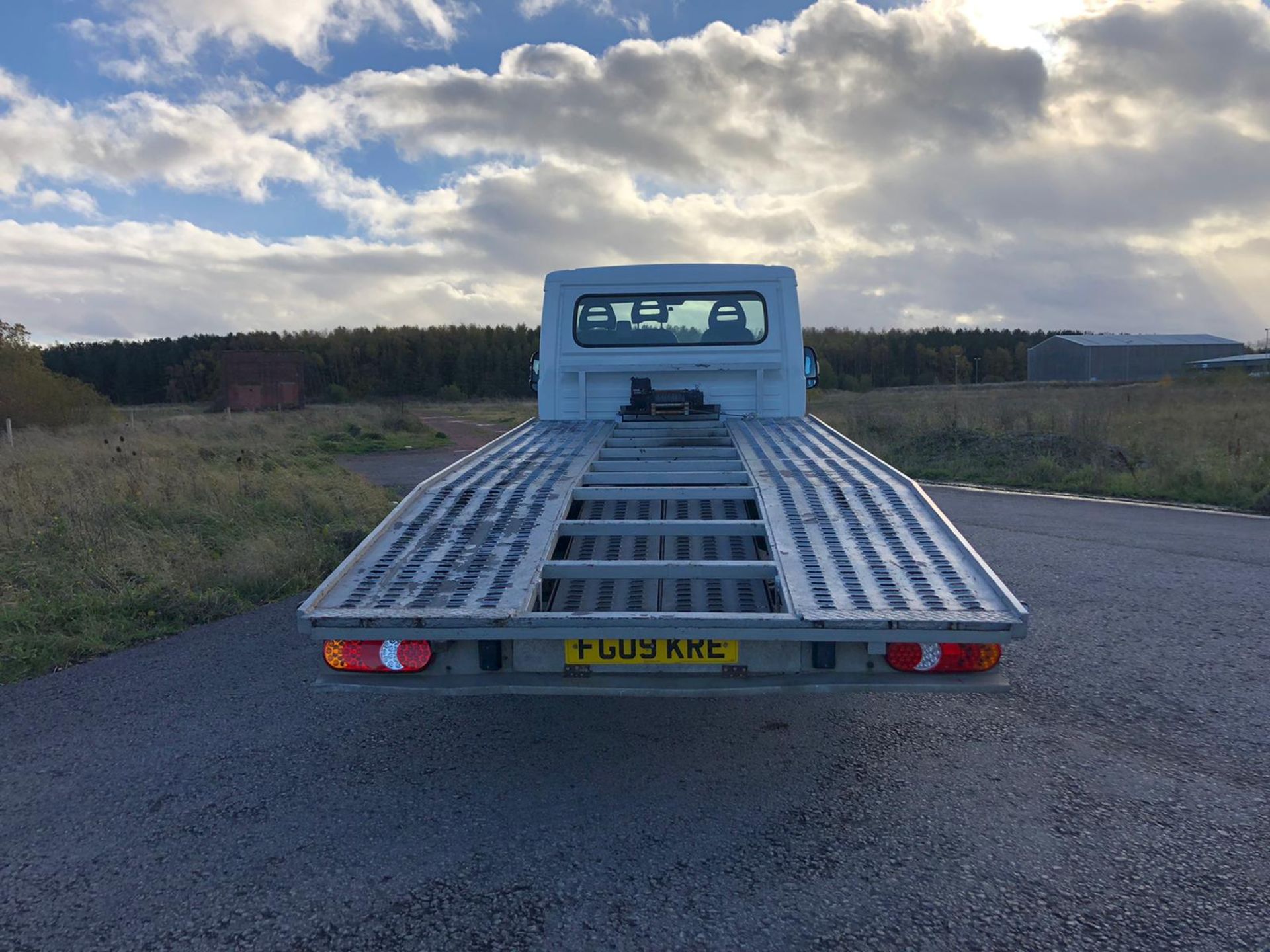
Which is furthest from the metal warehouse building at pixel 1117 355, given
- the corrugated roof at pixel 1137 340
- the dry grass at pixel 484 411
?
the dry grass at pixel 484 411

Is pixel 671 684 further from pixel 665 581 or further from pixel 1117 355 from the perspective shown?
pixel 1117 355

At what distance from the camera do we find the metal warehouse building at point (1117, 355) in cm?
7038

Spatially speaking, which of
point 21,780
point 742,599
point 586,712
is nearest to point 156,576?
point 21,780

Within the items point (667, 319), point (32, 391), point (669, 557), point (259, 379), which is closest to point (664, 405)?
point (667, 319)

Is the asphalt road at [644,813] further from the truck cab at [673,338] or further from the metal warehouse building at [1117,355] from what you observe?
the metal warehouse building at [1117,355]

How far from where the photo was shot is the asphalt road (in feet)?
8.43

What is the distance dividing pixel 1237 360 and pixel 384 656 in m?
84.8

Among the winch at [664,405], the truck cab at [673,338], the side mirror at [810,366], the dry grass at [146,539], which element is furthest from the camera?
the side mirror at [810,366]

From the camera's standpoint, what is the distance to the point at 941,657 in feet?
9.98

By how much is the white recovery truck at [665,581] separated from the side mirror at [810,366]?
1.45 meters

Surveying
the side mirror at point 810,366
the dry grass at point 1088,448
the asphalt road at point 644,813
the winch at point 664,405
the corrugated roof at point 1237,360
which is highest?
the corrugated roof at point 1237,360

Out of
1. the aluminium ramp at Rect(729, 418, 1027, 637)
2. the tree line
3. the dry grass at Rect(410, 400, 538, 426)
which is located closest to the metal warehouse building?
the dry grass at Rect(410, 400, 538, 426)

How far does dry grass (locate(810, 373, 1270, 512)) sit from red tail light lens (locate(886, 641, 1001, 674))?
10271 mm

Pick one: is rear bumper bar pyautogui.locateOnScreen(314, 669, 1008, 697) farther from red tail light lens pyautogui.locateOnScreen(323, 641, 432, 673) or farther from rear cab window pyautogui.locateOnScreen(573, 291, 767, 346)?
rear cab window pyautogui.locateOnScreen(573, 291, 767, 346)
